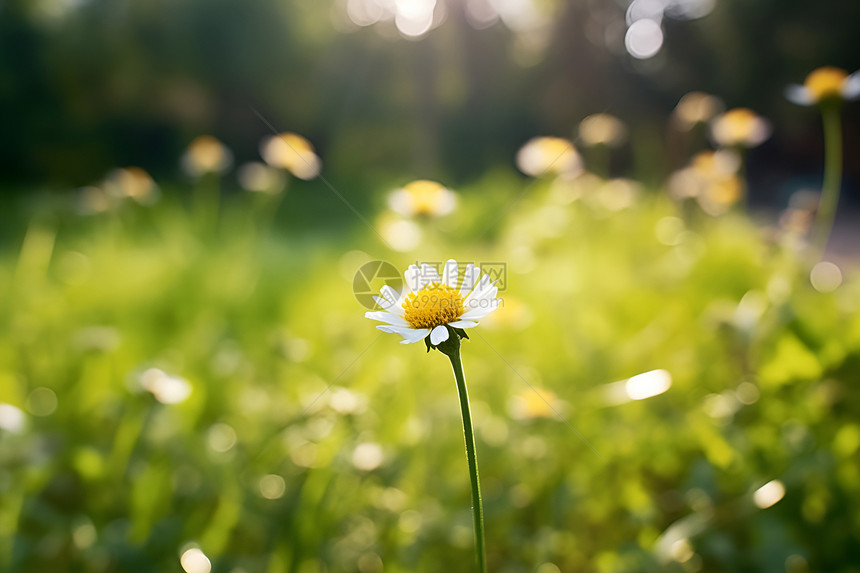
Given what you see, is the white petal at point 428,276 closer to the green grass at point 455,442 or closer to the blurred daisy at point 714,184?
the green grass at point 455,442

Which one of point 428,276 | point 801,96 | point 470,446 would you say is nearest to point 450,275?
point 428,276

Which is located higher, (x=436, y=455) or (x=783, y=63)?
(x=783, y=63)

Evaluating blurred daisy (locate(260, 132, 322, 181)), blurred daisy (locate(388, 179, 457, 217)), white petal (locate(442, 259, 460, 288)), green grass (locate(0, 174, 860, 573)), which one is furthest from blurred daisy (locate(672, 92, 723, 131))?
white petal (locate(442, 259, 460, 288))

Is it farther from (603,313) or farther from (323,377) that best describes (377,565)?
(603,313)

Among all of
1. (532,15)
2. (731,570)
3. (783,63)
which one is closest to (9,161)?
(532,15)

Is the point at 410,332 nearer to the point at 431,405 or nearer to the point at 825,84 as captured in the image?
the point at 431,405

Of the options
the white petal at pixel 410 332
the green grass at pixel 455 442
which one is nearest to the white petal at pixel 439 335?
the white petal at pixel 410 332
